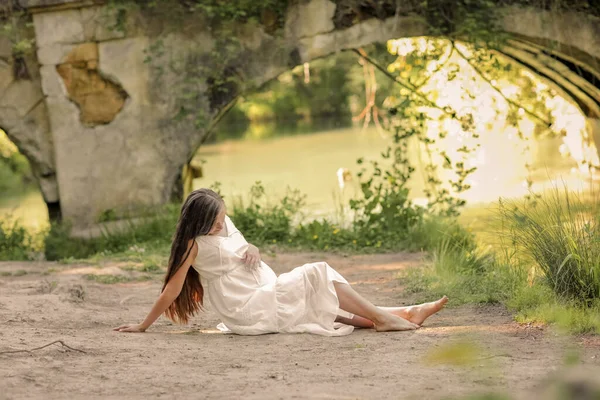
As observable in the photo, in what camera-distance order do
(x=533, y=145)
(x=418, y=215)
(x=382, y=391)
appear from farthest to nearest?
(x=533, y=145), (x=418, y=215), (x=382, y=391)

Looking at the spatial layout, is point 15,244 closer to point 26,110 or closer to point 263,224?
point 26,110

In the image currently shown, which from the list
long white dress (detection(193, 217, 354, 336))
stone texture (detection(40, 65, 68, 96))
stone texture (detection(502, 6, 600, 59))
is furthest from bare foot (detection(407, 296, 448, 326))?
stone texture (detection(40, 65, 68, 96))

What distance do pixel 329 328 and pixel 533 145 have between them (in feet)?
36.3

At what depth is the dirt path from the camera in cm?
312

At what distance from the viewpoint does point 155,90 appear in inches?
309

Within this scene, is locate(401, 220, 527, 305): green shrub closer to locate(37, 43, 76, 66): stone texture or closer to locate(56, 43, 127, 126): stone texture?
locate(56, 43, 127, 126): stone texture

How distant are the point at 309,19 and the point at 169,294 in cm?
413

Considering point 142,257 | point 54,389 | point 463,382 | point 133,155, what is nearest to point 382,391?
point 463,382

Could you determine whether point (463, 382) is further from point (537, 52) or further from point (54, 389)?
point (537, 52)

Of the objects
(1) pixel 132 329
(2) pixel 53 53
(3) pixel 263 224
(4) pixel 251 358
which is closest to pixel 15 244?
(2) pixel 53 53

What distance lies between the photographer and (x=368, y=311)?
4254mm

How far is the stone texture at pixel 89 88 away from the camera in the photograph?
775 centimetres

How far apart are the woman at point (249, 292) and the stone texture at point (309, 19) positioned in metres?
3.75

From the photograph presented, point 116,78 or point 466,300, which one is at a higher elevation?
point 116,78
